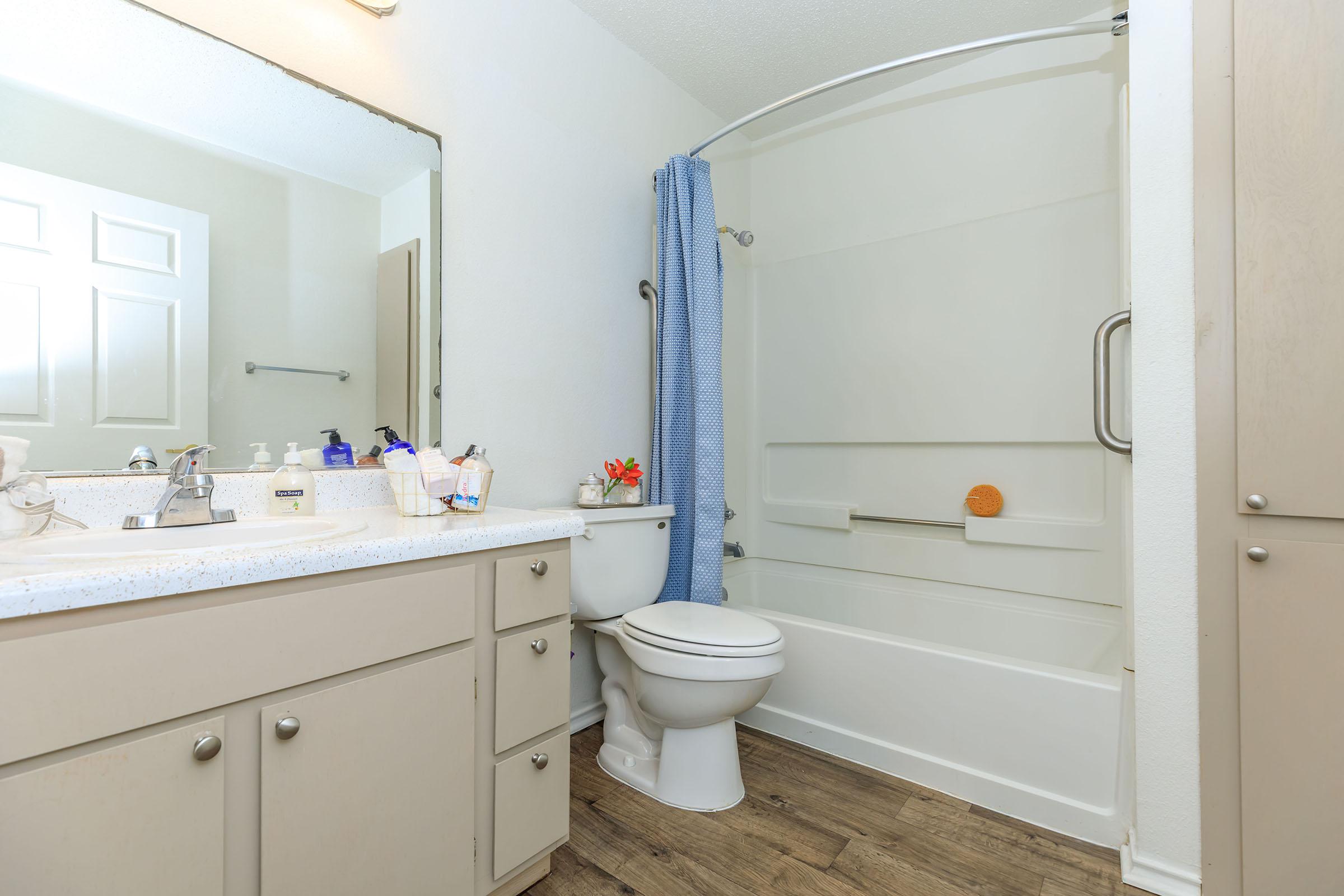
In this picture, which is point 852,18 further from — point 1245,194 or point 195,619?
point 195,619

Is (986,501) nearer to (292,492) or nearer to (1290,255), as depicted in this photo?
(1290,255)

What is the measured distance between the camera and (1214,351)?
1244 millimetres

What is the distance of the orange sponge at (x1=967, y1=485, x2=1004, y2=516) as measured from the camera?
227 cm

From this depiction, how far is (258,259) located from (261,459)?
0.44 m

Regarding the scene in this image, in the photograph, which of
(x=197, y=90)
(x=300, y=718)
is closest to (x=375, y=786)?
(x=300, y=718)

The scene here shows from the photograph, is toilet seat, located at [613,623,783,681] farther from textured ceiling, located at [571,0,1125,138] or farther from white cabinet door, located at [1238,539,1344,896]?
textured ceiling, located at [571,0,1125,138]

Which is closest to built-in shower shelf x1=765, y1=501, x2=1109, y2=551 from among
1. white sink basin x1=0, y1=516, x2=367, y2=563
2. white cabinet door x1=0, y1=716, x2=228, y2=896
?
white sink basin x1=0, y1=516, x2=367, y2=563

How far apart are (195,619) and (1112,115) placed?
276 cm

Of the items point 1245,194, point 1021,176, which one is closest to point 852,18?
point 1021,176

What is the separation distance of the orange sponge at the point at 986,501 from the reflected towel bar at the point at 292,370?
2095 millimetres

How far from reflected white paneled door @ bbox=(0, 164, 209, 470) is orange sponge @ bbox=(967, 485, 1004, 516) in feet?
7.64

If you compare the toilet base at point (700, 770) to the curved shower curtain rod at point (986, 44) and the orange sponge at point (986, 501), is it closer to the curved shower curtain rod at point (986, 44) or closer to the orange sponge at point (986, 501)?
the orange sponge at point (986, 501)

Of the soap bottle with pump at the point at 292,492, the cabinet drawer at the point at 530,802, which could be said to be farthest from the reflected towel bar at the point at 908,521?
the soap bottle with pump at the point at 292,492

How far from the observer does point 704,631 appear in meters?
1.60
